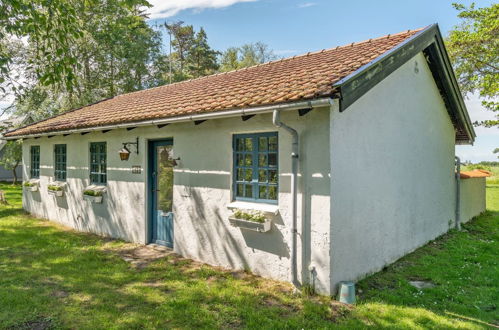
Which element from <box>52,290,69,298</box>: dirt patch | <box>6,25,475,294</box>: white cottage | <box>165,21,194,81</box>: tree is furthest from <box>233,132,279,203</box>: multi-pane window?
<box>165,21,194,81</box>: tree

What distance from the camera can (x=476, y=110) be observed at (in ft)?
67.7

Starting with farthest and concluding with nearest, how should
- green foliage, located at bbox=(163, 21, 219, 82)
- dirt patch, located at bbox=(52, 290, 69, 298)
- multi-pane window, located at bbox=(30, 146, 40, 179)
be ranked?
green foliage, located at bbox=(163, 21, 219, 82)
multi-pane window, located at bbox=(30, 146, 40, 179)
dirt patch, located at bbox=(52, 290, 69, 298)

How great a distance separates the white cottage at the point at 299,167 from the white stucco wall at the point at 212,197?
22mm

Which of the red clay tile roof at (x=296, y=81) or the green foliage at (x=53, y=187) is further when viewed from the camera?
the green foliage at (x=53, y=187)

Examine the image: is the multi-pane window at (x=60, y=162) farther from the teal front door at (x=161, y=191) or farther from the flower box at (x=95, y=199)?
the teal front door at (x=161, y=191)

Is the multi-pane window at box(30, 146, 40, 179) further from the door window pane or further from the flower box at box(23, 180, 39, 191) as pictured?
the door window pane

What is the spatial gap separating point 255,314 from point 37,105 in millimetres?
20091

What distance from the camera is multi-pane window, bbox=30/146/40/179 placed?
12.0 m

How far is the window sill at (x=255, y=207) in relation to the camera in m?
5.27

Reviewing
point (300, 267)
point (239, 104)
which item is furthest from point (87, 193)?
point (300, 267)

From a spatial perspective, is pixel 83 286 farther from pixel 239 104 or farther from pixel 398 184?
pixel 398 184

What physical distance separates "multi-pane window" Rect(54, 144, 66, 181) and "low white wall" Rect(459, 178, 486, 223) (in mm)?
12370

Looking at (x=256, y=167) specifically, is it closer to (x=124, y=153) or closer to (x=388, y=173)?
(x=388, y=173)

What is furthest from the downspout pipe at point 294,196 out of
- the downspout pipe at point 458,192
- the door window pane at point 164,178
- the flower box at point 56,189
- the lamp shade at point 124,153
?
the flower box at point 56,189
